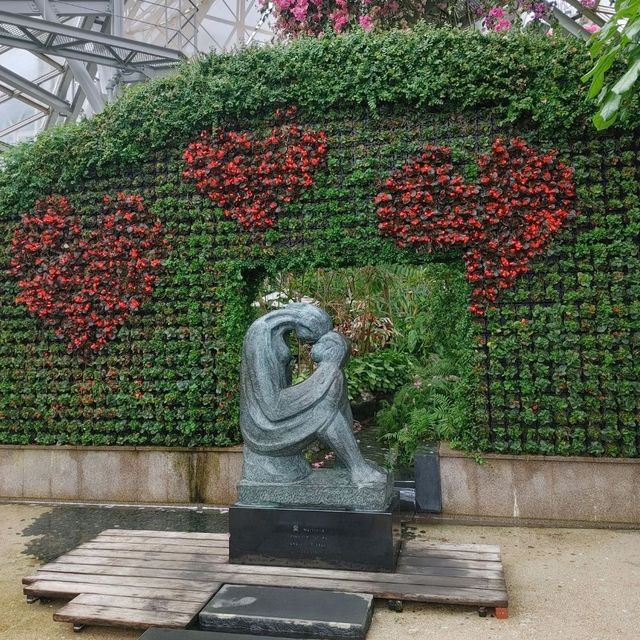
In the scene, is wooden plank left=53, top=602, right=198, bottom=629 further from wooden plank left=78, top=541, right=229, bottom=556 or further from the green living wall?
the green living wall

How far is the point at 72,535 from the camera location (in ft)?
20.2

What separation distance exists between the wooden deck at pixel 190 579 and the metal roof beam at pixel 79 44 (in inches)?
300

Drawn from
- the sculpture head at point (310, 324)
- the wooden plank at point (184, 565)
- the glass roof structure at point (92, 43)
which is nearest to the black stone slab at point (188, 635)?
the wooden plank at point (184, 565)

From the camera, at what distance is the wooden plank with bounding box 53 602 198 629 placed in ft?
12.6

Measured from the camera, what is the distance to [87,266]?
24.7 ft

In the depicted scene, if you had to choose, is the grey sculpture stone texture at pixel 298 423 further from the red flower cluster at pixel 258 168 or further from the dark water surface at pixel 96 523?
the red flower cluster at pixel 258 168

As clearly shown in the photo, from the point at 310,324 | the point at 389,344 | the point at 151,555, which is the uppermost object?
the point at 389,344

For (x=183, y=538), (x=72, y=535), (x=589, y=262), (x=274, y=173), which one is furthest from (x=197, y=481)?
(x=589, y=262)

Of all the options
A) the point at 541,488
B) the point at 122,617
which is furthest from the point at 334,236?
the point at 122,617

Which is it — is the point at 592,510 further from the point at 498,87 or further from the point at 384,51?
the point at 384,51

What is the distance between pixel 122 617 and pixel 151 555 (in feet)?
3.27

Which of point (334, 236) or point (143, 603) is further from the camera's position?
point (334, 236)

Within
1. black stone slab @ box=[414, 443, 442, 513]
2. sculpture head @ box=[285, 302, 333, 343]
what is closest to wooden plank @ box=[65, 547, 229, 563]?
sculpture head @ box=[285, 302, 333, 343]

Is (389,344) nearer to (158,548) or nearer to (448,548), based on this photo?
(448,548)
